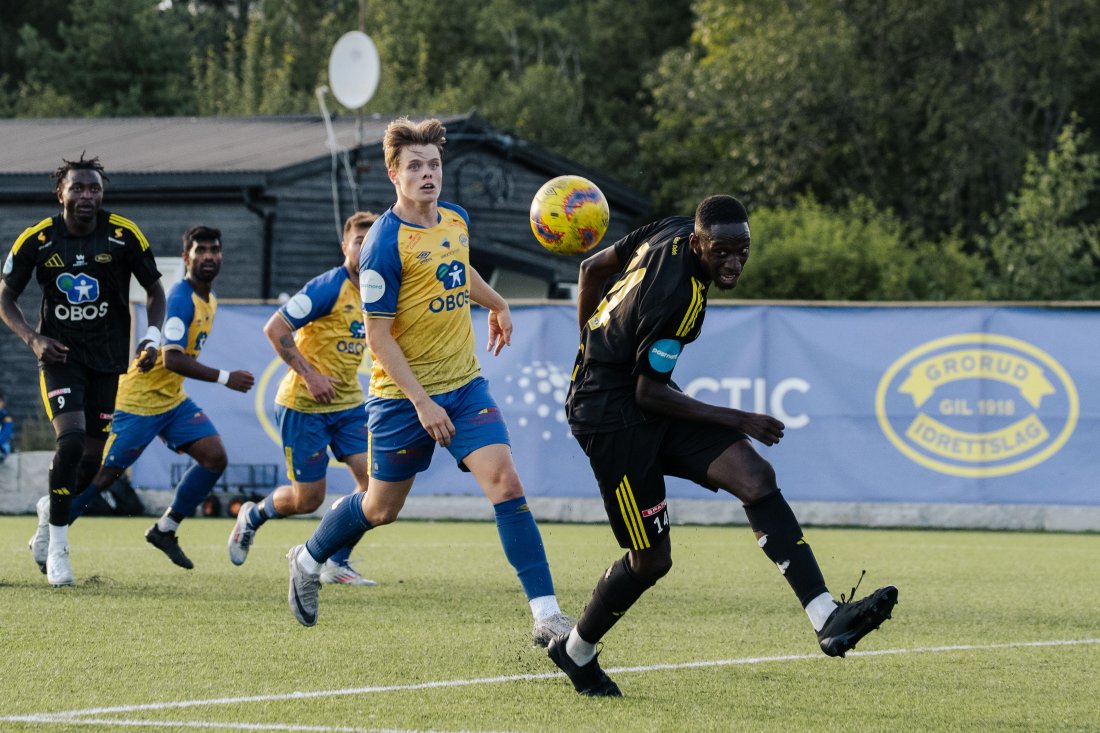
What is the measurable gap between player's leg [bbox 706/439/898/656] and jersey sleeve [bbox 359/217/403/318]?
1.75 meters

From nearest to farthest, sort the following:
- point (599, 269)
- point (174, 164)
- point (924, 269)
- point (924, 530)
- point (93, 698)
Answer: point (93, 698) < point (599, 269) < point (924, 530) < point (174, 164) < point (924, 269)

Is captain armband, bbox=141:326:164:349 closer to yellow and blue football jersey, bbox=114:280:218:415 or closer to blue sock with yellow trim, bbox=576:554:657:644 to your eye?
yellow and blue football jersey, bbox=114:280:218:415

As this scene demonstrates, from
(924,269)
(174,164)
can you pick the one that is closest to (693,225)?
(174,164)

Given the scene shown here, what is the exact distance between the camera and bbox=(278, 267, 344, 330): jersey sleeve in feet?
30.8

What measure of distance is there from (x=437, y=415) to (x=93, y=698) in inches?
70.6

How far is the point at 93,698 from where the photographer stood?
5484mm

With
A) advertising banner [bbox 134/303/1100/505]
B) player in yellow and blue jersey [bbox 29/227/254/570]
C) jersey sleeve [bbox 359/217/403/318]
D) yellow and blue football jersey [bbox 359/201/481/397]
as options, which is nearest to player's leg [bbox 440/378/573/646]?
yellow and blue football jersey [bbox 359/201/481/397]

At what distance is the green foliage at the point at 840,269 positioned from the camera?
31094 mm

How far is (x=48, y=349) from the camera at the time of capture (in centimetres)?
885

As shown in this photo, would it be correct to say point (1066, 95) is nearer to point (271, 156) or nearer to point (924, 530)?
point (271, 156)

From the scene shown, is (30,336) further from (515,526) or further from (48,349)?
(515,526)

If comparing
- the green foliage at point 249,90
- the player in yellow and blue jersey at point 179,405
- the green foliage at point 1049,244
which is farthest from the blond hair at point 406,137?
the green foliage at point 249,90

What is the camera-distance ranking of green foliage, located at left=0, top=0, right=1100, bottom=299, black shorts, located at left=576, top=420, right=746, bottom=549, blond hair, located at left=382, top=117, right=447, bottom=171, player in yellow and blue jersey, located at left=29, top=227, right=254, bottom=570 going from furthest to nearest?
1. green foliage, located at left=0, top=0, right=1100, bottom=299
2. player in yellow and blue jersey, located at left=29, top=227, right=254, bottom=570
3. blond hair, located at left=382, top=117, right=447, bottom=171
4. black shorts, located at left=576, top=420, right=746, bottom=549

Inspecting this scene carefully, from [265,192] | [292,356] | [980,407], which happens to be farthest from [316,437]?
[265,192]
